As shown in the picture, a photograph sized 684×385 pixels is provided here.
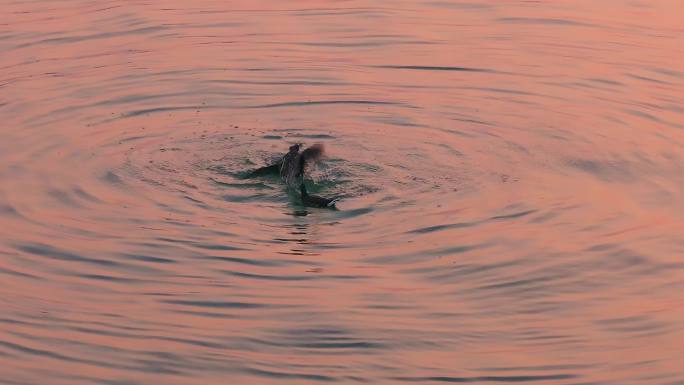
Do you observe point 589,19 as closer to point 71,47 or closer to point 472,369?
point 71,47

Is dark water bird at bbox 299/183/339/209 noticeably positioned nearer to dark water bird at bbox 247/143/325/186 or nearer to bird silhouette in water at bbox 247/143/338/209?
bird silhouette in water at bbox 247/143/338/209

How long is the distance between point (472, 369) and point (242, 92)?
7727 mm

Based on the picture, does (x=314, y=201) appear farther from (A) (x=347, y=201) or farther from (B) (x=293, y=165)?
(B) (x=293, y=165)

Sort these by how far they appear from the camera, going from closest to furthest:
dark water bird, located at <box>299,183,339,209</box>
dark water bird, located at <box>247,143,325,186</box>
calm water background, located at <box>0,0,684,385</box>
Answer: calm water background, located at <box>0,0,684,385</box> → dark water bird, located at <box>299,183,339,209</box> → dark water bird, located at <box>247,143,325,186</box>

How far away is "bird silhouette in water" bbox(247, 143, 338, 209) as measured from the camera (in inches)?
443

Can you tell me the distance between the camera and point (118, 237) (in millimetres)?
10617

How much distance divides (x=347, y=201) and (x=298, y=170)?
23.4 inches

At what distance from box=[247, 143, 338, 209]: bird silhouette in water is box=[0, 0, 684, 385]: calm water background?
147 mm

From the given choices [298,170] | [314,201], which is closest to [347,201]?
[314,201]

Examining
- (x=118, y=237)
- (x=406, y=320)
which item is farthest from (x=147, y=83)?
(x=406, y=320)

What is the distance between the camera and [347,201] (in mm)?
11469

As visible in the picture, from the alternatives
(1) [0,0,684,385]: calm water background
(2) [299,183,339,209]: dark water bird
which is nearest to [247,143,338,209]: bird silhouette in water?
(2) [299,183,339,209]: dark water bird

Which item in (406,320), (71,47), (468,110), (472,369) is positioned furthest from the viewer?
(71,47)

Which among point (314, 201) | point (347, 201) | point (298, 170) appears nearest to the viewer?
point (314, 201)
